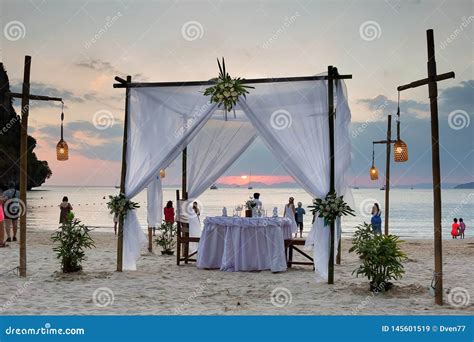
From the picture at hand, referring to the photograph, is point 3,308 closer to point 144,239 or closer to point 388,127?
point 144,239

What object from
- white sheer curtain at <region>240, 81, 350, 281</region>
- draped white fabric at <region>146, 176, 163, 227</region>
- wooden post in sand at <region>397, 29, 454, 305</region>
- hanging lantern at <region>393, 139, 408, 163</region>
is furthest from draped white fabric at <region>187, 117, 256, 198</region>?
wooden post in sand at <region>397, 29, 454, 305</region>

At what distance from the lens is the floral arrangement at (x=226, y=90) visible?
8.27 meters

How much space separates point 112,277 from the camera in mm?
8539

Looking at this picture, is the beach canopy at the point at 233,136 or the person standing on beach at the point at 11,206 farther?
the person standing on beach at the point at 11,206

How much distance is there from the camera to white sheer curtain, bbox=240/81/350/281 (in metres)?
8.23

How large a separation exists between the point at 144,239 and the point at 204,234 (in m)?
1.18

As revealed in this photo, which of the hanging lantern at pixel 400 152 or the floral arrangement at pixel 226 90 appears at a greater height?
the floral arrangement at pixel 226 90

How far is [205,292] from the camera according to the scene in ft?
24.2

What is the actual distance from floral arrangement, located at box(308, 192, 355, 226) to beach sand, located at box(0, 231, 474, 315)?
40.7 inches

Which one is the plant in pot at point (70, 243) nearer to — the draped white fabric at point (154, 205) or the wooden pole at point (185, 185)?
the wooden pole at point (185, 185)

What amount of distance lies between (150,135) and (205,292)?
3.15 meters

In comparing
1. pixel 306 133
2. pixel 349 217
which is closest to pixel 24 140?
pixel 306 133

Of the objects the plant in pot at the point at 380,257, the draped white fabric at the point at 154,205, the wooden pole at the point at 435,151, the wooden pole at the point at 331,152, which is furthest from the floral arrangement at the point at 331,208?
the draped white fabric at the point at 154,205

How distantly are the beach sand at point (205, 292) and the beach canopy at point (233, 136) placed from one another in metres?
0.76
